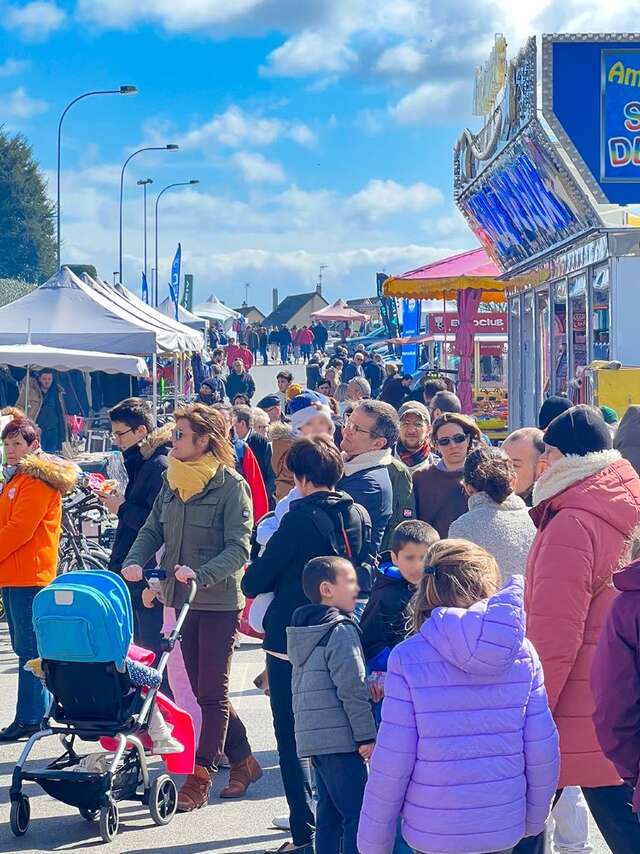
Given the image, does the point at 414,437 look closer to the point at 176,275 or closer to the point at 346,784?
the point at 346,784

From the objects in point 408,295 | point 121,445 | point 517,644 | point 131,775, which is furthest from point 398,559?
point 408,295

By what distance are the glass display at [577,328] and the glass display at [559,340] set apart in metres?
0.65

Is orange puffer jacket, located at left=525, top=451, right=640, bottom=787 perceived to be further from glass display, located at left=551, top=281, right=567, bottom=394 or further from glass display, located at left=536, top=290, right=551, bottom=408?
glass display, located at left=536, top=290, right=551, bottom=408

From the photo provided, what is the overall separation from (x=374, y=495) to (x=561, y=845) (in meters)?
1.80

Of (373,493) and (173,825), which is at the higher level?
(373,493)

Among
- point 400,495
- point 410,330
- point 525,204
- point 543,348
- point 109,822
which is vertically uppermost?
point 525,204

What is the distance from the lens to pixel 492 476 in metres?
5.39

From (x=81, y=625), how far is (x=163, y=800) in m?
0.99

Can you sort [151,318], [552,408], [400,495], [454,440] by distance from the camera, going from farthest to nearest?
[151,318]
[552,408]
[454,440]
[400,495]

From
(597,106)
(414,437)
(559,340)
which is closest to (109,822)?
(414,437)

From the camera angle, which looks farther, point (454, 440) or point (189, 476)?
point (454, 440)

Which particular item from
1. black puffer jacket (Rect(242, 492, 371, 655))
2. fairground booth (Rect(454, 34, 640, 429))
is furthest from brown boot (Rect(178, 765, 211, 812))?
fairground booth (Rect(454, 34, 640, 429))

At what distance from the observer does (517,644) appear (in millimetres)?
3578

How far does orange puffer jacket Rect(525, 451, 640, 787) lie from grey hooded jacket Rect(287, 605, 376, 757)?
2.09 ft
